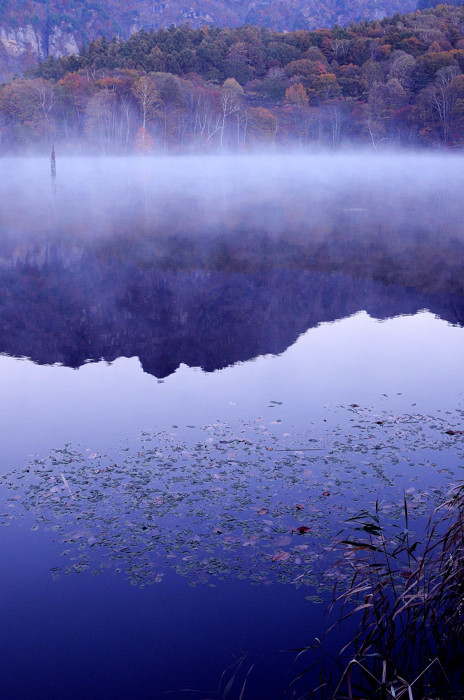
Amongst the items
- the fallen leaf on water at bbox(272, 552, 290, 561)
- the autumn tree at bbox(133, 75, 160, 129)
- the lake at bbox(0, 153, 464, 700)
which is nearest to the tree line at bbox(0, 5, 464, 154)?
the autumn tree at bbox(133, 75, 160, 129)

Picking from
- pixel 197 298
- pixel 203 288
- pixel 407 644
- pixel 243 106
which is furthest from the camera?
pixel 243 106

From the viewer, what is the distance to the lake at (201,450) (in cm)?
699

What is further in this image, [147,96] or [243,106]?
[243,106]

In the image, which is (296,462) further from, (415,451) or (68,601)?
(68,601)

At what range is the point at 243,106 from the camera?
6885 inches

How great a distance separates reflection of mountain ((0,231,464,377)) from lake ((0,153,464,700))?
0.12 meters

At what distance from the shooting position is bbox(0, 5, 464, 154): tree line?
151 metres

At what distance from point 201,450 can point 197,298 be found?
12.1m

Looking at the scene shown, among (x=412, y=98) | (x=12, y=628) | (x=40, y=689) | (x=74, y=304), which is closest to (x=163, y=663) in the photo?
(x=40, y=689)

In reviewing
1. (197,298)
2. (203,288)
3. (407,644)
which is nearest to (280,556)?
(407,644)

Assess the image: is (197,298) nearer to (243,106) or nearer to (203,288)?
(203,288)

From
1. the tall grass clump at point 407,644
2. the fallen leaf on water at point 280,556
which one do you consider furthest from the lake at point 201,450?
the tall grass clump at point 407,644

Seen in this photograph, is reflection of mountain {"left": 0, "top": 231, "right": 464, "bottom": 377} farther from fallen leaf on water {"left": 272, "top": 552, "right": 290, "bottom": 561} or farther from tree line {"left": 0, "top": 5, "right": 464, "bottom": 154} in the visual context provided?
tree line {"left": 0, "top": 5, "right": 464, "bottom": 154}

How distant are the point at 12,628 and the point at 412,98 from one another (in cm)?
17206
